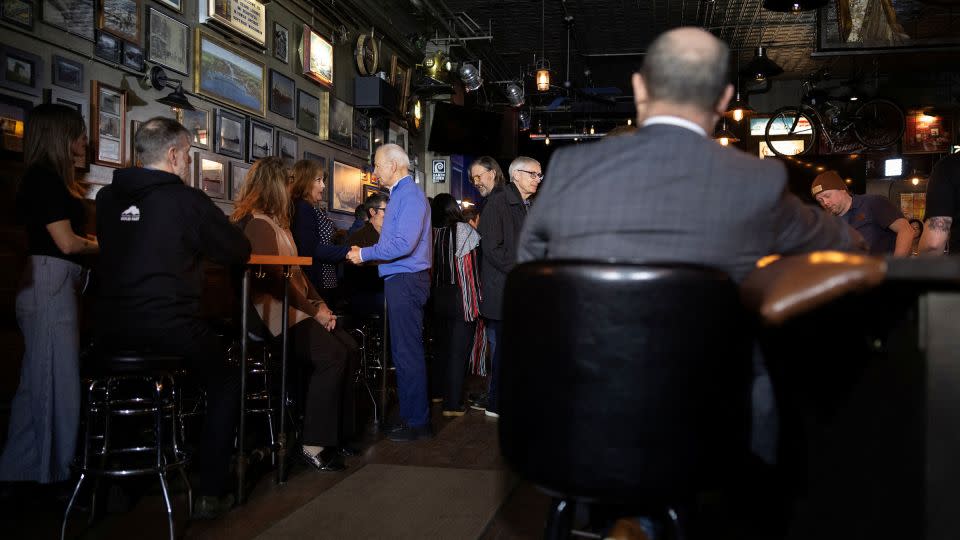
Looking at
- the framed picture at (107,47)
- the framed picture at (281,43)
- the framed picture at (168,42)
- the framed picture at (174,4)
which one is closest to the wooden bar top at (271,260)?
the framed picture at (107,47)

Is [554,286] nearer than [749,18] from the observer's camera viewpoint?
Yes

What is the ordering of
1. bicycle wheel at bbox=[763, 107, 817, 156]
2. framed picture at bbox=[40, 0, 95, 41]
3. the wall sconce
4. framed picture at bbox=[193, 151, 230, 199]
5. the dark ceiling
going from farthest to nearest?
bicycle wheel at bbox=[763, 107, 817, 156], the dark ceiling, framed picture at bbox=[193, 151, 230, 199], the wall sconce, framed picture at bbox=[40, 0, 95, 41]

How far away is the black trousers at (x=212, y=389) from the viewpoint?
292cm

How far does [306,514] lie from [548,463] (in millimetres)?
2062

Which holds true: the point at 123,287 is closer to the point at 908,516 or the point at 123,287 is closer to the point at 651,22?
the point at 908,516

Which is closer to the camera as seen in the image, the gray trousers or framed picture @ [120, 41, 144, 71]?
the gray trousers

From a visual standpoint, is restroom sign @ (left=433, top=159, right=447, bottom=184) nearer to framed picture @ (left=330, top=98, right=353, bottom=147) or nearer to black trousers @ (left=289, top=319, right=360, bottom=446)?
framed picture @ (left=330, top=98, right=353, bottom=147)

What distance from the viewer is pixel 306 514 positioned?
314 centimetres

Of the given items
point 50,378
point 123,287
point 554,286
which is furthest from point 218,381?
point 554,286

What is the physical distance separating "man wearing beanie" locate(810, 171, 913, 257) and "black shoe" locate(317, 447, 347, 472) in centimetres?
358

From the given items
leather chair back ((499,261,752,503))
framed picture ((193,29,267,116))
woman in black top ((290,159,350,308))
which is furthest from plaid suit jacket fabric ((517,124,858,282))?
framed picture ((193,29,267,116))

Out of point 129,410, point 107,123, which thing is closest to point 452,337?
point 107,123

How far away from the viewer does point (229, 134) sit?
235 inches

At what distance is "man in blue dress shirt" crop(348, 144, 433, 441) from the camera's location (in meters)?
4.30
